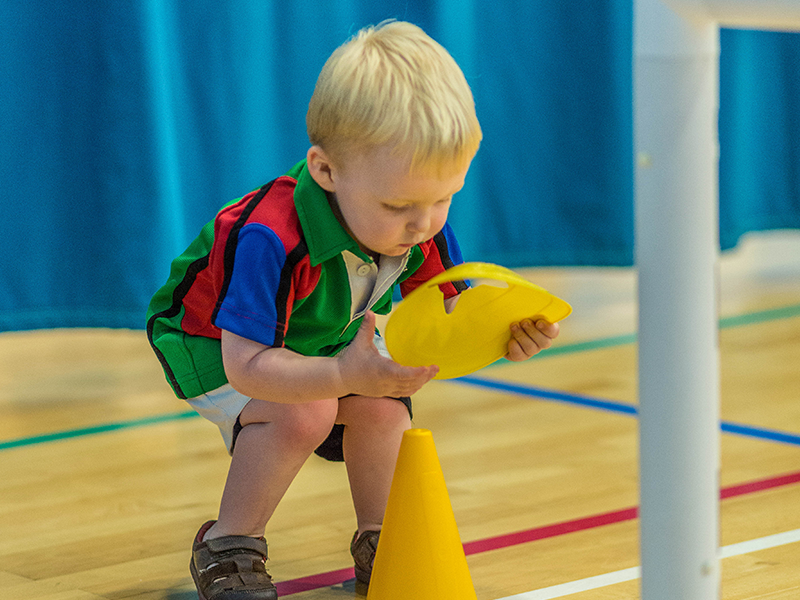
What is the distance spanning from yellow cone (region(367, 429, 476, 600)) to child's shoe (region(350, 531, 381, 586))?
10cm

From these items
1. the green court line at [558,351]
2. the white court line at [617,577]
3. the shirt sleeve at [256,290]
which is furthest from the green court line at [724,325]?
the shirt sleeve at [256,290]

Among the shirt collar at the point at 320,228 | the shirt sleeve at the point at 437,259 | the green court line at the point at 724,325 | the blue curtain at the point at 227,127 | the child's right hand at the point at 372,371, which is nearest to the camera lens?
the child's right hand at the point at 372,371

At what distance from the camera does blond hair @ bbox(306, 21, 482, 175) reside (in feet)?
2.50

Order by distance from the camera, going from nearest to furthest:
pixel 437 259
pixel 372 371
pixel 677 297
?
pixel 677 297 < pixel 372 371 < pixel 437 259

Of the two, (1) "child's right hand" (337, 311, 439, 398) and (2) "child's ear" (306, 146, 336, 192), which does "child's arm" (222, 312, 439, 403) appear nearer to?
(1) "child's right hand" (337, 311, 439, 398)

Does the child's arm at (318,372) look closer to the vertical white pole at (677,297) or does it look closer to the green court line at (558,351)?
the vertical white pole at (677,297)

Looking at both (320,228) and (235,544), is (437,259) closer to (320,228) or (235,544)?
(320,228)

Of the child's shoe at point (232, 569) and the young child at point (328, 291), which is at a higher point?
the young child at point (328, 291)

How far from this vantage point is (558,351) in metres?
1.86

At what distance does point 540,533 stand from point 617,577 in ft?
0.42

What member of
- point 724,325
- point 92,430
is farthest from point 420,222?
point 724,325

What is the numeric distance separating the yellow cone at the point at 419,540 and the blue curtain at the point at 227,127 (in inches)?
31.4

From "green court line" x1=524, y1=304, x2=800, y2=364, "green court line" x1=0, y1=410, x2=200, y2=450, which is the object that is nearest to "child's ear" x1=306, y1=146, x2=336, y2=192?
"green court line" x1=0, y1=410, x2=200, y2=450

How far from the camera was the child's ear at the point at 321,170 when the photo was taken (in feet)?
2.72
